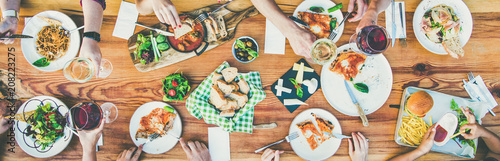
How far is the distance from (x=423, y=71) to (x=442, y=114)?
1.24 ft

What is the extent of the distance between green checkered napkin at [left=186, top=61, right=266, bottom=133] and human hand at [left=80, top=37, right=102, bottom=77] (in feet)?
2.27

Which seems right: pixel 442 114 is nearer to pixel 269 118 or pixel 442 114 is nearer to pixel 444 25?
pixel 444 25

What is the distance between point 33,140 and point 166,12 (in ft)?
4.81

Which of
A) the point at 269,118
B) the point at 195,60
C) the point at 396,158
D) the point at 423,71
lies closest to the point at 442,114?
the point at 423,71

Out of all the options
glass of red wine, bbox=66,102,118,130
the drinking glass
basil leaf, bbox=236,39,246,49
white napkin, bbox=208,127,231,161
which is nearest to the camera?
the drinking glass

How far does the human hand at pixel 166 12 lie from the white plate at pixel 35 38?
72 centimetres

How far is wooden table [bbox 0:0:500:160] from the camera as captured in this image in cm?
187

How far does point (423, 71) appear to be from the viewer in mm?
1925

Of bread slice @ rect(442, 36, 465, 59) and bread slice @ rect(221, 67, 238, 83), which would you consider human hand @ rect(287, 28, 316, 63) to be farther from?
bread slice @ rect(442, 36, 465, 59)

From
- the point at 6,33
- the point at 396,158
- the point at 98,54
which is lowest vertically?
the point at 396,158

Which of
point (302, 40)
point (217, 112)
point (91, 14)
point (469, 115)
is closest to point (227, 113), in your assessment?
point (217, 112)

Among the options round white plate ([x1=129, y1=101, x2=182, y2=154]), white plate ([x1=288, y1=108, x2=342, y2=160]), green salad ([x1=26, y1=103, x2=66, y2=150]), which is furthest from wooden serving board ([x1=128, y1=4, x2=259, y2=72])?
white plate ([x1=288, y1=108, x2=342, y2=160])

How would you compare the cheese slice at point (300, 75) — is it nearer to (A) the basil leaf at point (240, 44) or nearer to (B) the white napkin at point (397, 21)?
(A) the basil leaf at point (240, 44)

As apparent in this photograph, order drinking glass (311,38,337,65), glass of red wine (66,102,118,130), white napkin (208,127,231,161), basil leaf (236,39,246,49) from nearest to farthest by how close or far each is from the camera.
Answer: drinking glass (311,38,337,65)
glass of red wine (66,102,118,130)
basil leaf (236,39,246,49)
white napkin (208,127,231,161)
